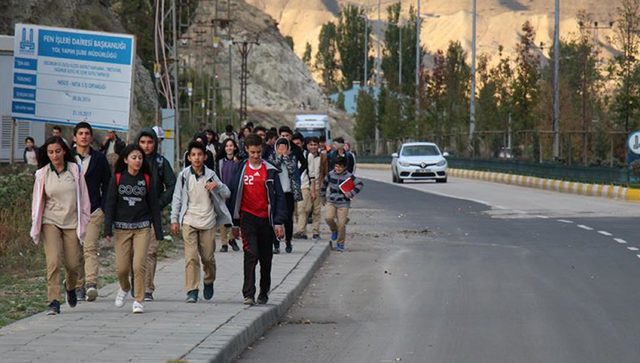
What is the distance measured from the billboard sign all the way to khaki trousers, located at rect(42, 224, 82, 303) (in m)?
18.0

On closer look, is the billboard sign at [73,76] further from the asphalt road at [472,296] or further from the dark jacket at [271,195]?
the dark jacket at [271,195]

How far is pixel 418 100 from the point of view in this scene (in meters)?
97.1

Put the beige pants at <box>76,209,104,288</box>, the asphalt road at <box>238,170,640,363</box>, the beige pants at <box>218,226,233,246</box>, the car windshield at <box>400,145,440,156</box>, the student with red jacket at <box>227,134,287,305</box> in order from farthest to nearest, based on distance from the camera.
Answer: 1. the car windshield at <box>400,145,440,156</box>
2. the beige pants at <box>218,226,233,246</box>
3. the beige pants at <box>76,209,104,288</box>
4. the student with red jacket at <box>227,134,287,305</box>
5. the asphalt road at <box>238,170,640,363</box>

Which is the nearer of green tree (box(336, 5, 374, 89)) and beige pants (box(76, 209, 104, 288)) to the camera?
beige pants (box(76, 209, 104, 288))

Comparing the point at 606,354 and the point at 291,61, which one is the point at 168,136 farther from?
the point at 291,61

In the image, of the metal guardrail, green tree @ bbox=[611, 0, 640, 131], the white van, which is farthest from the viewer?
the white van

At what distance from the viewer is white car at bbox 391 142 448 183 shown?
5756 cm

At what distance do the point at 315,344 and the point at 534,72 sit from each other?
57.6 metres

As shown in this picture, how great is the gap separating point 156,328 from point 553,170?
133 ft

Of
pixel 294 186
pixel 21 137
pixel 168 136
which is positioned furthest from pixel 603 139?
pixel 294 186

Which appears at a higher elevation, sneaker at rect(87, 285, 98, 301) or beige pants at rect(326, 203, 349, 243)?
beige pants at rect(326, 203, 349, 243)

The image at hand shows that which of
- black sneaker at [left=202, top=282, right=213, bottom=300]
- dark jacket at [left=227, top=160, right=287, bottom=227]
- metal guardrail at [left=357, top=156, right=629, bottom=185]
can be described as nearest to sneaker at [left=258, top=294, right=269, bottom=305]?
black sneaker at [left=202, top=282, right=213, bottom=300]

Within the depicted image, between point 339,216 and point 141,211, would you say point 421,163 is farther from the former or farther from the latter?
point 141,211

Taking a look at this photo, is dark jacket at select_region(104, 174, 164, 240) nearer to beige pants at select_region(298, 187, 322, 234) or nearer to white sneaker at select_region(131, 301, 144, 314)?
white sneaker at select_region(131, 301, 144, 314)
